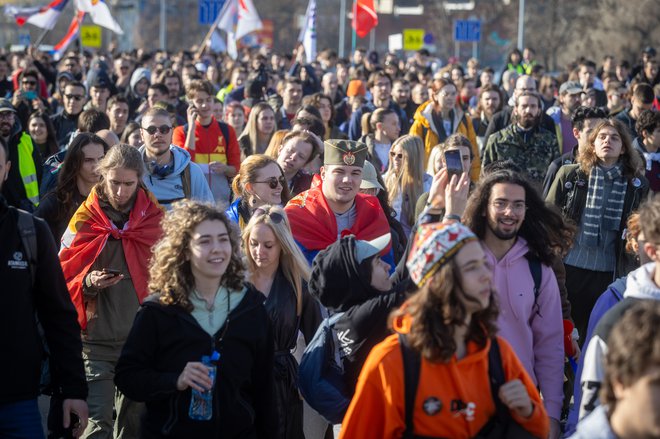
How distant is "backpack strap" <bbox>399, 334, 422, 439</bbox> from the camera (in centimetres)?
387

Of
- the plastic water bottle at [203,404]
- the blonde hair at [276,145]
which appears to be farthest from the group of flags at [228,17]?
the plastic water bottle at [203,404]

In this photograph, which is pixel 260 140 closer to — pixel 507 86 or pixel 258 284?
pixel 258 284

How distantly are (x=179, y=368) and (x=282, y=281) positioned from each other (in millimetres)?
1341

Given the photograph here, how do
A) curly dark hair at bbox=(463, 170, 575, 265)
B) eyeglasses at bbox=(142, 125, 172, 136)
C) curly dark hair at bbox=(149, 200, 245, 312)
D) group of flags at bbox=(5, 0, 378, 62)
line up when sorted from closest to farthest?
curly dark hair at bbox=(149, 200, 245, 312) < curly dark hair at bbox=(463, 170, 575, 265) < eyeglasses at bbox=(142, 125, 172, 136) < group of flags at bbox=(5, 0, 378, 62)

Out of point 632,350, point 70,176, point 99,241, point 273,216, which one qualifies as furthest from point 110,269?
point 632,350

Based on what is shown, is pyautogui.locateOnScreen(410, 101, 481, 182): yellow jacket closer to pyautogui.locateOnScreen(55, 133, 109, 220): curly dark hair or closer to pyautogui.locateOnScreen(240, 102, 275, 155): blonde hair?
pyautogui.locateOnScreen(240, 102, 275, 155): blonde hair

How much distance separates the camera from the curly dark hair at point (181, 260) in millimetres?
4762

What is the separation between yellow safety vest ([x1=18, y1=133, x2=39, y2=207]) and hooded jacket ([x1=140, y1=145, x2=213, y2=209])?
231 centimetres

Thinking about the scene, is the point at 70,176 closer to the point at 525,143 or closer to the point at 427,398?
the point at 427,398

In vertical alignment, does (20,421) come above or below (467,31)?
below

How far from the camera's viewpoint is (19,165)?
32.1 ft

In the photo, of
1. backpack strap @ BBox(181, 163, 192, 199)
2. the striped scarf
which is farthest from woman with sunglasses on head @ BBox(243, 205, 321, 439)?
the striped scarf

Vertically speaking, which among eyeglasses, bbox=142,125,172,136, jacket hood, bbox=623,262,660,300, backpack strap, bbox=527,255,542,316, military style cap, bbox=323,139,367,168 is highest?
eyeglasses, bbox=142,125,172,136

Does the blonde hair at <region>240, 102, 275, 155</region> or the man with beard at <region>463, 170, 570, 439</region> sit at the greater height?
the blonde hair at <region>240, 102, 275, 155</region>
